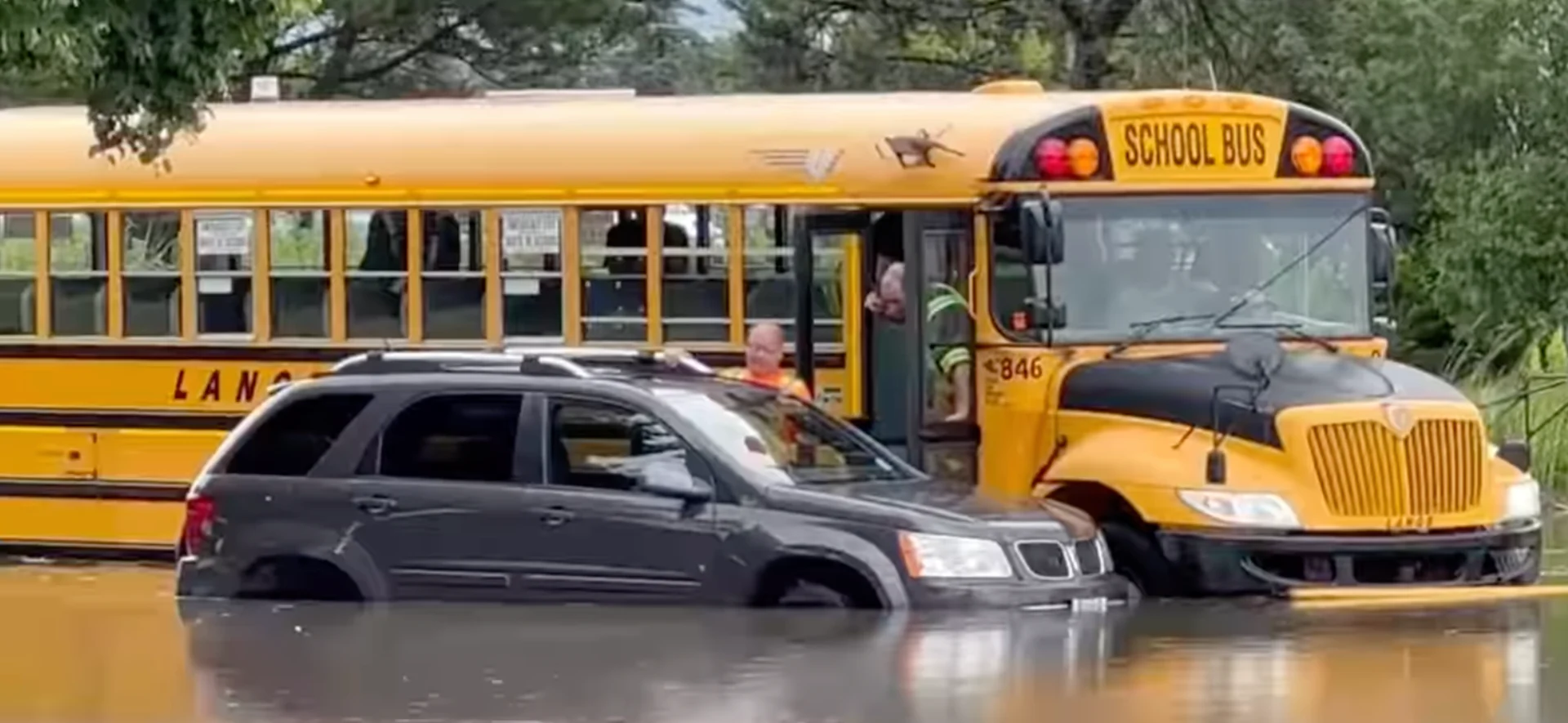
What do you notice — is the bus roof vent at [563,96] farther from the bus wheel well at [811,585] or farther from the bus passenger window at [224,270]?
the bus wheel well at [811,585]

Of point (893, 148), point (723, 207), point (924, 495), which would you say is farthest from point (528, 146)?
point (924, 495)

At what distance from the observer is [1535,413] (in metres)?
23.5

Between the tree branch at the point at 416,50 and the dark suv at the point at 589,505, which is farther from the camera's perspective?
the tree branch at the point at 416,50

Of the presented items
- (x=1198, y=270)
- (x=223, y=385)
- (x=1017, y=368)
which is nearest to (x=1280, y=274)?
(x=1198, y=270)

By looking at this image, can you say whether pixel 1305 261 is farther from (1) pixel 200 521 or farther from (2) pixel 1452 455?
(1) pixel 200 521

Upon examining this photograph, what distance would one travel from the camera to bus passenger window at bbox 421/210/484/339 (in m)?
16.7

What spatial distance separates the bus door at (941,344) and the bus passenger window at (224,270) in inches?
170

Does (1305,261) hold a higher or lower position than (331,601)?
higher

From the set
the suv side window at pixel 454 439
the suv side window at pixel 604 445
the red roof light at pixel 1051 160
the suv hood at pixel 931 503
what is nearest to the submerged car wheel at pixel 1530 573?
the suv hood at pixel 931 503

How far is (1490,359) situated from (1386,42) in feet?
13.0

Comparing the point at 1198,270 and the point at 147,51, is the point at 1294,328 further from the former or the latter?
the point at 147,51

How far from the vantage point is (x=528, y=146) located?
16.7 meters

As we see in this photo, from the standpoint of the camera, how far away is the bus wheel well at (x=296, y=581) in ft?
43.3

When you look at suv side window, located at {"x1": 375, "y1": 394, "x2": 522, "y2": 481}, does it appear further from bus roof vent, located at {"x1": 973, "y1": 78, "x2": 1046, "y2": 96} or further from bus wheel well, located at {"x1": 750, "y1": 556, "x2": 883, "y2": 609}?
bus roof vent, located at {"x1": 973, "y1": 78, "x2": 1046, "y2": 96}
